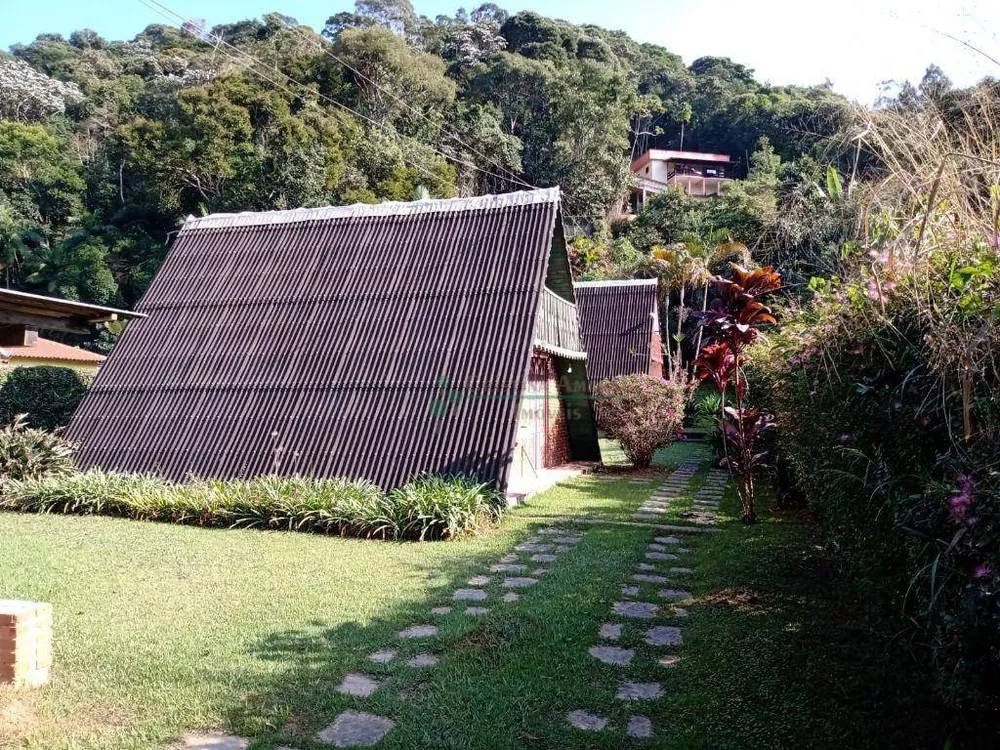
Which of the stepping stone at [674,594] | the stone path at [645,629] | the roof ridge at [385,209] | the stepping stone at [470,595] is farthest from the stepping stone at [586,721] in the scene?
the roof ridge at [385,209]

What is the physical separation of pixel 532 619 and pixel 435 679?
1258mm

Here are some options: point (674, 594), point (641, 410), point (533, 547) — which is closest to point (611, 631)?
point (674, 594)

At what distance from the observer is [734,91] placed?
59.8m

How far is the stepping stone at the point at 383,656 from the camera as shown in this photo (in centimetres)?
475

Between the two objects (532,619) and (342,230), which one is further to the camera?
(342,230)

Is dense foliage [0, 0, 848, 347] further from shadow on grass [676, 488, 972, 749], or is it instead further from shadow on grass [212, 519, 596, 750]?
shadow on grass [676, 488, 972, 749]

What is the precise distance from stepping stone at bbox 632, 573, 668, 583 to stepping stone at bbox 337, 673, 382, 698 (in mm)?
3086

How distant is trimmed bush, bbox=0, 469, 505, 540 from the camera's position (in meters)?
8.77

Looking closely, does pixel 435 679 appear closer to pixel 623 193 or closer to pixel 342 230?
pixel 342 230

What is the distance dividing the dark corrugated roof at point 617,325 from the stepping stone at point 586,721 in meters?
20.2

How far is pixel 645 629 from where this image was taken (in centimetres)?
539

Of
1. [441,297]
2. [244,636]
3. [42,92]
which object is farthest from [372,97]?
[244,636]

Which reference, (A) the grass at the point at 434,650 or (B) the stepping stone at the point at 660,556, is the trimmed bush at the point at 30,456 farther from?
(B) the stepping stone at the point at 660,556

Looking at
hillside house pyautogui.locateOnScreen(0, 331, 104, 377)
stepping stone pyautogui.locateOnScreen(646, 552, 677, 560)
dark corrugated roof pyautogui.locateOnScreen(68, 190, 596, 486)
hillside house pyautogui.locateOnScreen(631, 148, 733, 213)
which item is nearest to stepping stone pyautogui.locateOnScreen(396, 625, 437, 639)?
stepping stone pyautogui.locateOnScreen(646, 552, 677, 560)
